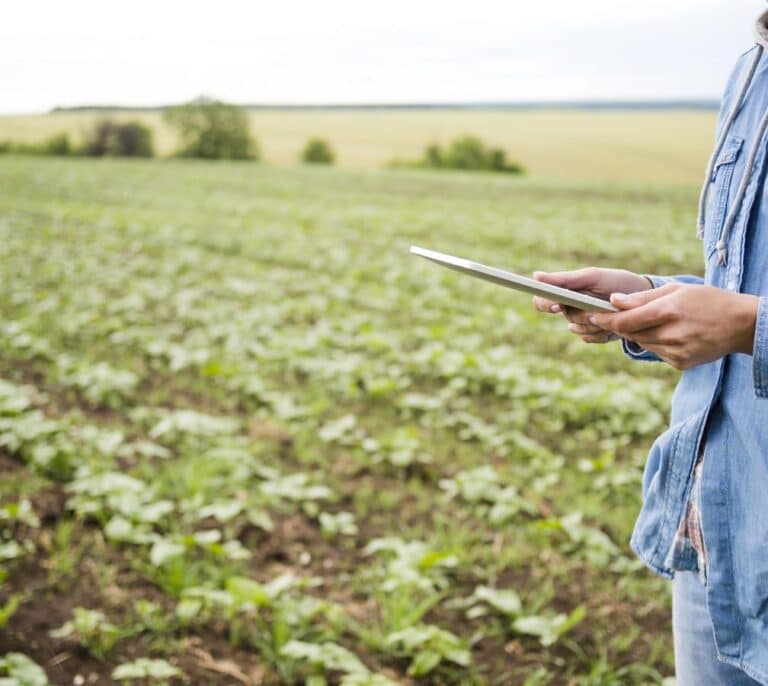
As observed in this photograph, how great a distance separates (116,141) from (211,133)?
5.06m

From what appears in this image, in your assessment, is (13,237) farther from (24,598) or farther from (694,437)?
(694,437)

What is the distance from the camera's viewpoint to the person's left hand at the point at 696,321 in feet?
4.01

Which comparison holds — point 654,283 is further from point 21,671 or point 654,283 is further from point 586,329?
point 21,671

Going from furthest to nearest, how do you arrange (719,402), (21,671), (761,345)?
(21,671) → (719,402) → (761,345)

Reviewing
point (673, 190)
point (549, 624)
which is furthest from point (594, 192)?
point (549, 624)

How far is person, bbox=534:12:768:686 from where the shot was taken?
49.1 inches

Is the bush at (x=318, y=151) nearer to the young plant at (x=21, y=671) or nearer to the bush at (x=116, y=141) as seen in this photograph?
the bush at (x=116, y=141)

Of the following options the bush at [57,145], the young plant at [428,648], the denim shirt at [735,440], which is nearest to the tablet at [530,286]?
the denim shirt at [735,440]

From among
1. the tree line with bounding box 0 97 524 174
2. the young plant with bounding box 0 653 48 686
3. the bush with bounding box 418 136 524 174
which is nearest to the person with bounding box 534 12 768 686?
the young plant with bounding box 0 653 48 686

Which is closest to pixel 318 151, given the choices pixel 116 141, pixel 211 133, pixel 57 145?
pixel 211 133

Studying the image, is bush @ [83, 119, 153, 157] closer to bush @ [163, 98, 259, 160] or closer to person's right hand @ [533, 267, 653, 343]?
bush @ [163, 98, 259, 160]

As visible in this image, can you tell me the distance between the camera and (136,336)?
21.8 feet

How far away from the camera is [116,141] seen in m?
37.3

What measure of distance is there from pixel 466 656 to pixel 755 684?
4.73 feet
